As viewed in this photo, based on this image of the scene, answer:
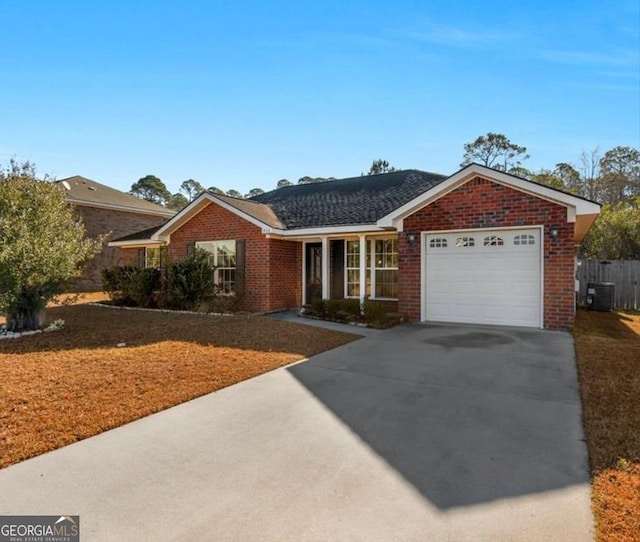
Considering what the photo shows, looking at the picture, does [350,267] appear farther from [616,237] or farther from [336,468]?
[616,237]

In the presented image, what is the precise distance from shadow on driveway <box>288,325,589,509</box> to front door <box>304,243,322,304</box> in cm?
594

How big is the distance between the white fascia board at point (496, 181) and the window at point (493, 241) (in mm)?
1273

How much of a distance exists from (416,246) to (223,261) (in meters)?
6.61

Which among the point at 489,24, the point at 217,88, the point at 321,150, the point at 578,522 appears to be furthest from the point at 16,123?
the point at 578,522

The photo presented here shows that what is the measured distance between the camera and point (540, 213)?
9688 mm

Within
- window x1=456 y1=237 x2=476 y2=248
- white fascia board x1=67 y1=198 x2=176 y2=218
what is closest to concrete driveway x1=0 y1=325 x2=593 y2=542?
window x1=456 y1=237 x2=476 y2=248

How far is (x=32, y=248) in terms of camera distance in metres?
9.10

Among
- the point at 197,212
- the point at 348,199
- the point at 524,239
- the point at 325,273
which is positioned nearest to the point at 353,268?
the point at 325,273

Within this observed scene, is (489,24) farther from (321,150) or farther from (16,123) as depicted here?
(16,123)

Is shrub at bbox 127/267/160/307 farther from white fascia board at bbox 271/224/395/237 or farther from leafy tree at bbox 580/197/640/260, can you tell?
leafy tree at bbox 580/197/640/260

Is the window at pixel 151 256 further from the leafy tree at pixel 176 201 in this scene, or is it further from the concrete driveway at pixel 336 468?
the leafy tree at pixel 176 201

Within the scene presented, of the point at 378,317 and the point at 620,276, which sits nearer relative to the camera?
the point at 378,317

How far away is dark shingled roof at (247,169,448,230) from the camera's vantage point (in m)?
13.1

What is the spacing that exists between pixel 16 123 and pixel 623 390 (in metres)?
19.3
